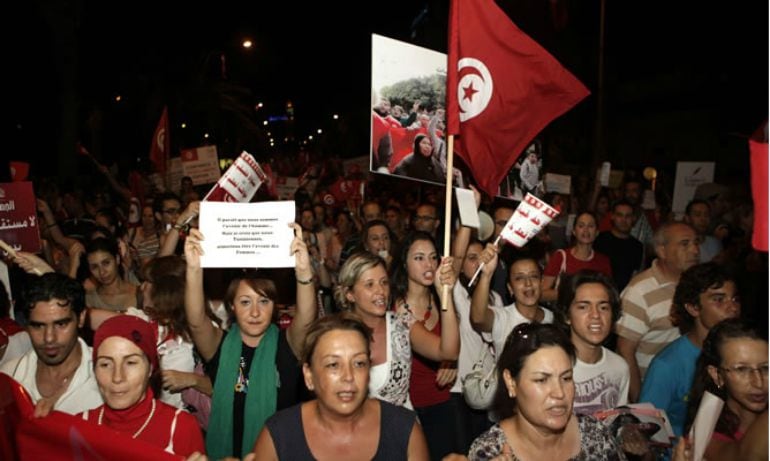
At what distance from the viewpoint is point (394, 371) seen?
4195mm

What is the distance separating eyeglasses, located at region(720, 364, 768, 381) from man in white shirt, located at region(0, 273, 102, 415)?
10.5 ft

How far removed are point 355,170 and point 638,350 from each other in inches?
428

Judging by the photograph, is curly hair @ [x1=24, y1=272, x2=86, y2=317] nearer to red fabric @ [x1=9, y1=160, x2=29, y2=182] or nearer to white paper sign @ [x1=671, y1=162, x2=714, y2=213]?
red fabric @ [x1=9, y1=160, x2=29, y2=182]

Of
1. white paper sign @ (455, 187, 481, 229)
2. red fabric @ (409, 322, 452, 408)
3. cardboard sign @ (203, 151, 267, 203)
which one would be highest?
cardboard sign @ (203, 151, 267, 203)

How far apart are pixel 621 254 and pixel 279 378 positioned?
489cm

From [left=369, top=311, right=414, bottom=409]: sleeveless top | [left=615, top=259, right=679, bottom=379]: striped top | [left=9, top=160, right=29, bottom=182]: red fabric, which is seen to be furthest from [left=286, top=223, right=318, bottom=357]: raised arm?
[left=9, top=160, right=29, bottom=182]: red fabric

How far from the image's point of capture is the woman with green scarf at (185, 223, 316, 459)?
386cm

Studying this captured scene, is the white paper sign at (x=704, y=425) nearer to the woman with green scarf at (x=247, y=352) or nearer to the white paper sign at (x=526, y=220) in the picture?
the woman with green scarf at (x=247, y=352)

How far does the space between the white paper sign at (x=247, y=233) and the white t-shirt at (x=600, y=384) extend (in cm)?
178

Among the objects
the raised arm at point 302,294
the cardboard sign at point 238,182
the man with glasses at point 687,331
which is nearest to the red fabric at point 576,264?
the man with glasses at point 687,331

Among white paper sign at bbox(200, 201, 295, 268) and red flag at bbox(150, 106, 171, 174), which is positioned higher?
red flag at bbox(150, 106, 171, 174)

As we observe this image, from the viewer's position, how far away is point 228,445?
3.85 metres

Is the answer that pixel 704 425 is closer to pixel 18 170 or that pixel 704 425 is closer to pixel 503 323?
pixel 503 323

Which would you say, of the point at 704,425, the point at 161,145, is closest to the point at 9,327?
the point at 704,425
